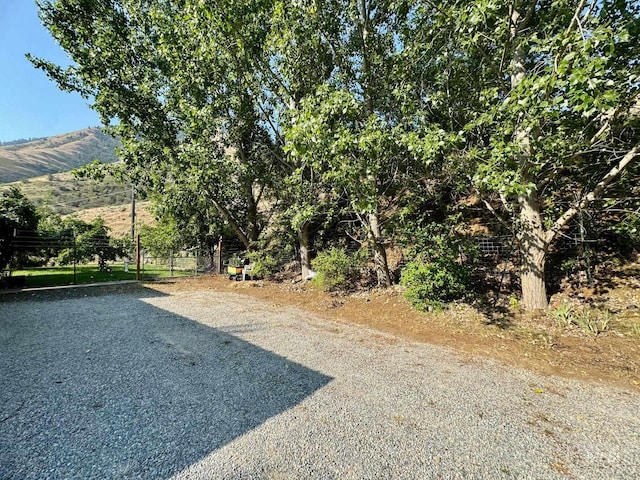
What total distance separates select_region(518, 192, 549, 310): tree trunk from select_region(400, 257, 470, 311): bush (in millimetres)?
960

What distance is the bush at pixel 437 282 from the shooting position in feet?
18.2

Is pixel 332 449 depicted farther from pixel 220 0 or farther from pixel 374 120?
pixel 220 0

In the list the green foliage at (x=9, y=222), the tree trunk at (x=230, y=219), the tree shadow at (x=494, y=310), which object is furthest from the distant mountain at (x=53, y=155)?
the tree shadow at (x=494, y=310)

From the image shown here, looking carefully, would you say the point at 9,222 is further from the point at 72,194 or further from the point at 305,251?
the point at 72,194

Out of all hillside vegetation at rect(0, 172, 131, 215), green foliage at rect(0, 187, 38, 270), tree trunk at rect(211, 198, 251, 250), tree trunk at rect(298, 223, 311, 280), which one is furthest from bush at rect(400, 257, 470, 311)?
hillside vegetation at rect(0, 172, 131, 215)

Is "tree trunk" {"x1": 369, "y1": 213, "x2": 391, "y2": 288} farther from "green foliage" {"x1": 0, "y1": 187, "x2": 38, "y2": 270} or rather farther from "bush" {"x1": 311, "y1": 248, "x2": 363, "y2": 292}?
"green foliage" {"x1": 0, "y1": 187, "x2": 38, "y2": 270}

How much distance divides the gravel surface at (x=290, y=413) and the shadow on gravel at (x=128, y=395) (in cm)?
1

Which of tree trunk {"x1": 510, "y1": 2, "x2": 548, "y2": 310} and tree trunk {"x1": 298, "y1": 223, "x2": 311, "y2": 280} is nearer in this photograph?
tree trunk {"x1": 510, "y1": 2, "x2": 548, "y2": 310}

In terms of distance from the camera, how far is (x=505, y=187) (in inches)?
150

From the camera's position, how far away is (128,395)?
2781 millimetres

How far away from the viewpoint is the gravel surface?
1941 mm

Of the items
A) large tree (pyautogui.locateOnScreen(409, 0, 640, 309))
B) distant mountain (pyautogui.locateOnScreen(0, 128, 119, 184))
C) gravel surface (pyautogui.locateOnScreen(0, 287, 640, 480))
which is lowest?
gravel surface (pyautogui.locateOnScreen(0, 287, 640, 480))

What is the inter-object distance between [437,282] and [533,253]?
164 cm

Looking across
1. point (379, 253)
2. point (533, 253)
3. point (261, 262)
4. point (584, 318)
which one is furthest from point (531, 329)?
point (261, 262)
